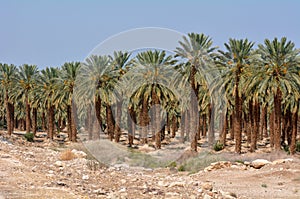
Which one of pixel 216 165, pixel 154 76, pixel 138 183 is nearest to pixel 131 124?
pixel 154 76

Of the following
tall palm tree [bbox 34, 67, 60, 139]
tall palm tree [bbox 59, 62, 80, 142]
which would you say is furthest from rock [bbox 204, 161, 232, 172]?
tall palm tree [bbox 34, 67, 60, 139]

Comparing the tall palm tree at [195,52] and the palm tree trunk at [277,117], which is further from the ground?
the tall palm tree at [195,52]

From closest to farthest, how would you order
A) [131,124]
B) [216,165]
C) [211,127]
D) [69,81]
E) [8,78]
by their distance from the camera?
[216,165]
[211,127]
[69,81]
[131,124]
[8,78]

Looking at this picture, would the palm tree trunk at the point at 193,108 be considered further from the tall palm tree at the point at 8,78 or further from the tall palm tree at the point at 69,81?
the tall palm tree at the point at 8,78

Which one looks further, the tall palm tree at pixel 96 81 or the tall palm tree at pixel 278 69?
the tall palm tree at pixel 96 81

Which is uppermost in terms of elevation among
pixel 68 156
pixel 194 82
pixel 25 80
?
pixel 25 80

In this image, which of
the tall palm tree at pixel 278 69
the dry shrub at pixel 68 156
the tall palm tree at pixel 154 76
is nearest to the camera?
the dry shrub at pixel 68 156

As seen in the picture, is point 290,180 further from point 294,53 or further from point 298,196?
point 294,53

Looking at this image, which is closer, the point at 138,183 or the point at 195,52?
the point at 138,183

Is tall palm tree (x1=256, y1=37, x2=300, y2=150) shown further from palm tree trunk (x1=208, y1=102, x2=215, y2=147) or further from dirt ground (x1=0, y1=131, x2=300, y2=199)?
palm tree trunk (x1=208, y1=102, x2=215, y2=147)

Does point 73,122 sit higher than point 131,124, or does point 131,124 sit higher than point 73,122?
point 73,122

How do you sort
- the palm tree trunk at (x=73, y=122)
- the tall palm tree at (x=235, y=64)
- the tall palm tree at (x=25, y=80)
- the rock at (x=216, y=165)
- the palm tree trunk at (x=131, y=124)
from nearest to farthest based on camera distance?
the rock at (x=216, y=165) → the tall palm tree at (x=235, y=64) → the palm tree trunk at (x=73, y=122) → the palm tree trunk at (x=131, y=124) → the tall palm tree at (x=25, y=80)

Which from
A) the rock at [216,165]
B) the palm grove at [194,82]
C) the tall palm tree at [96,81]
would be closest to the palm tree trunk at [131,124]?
the palm grove at [194,82]

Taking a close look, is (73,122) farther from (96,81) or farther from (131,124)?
(131,124)
